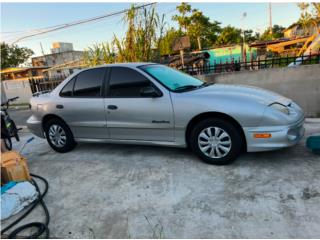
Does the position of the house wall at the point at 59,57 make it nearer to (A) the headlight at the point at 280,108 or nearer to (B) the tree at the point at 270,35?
(B) the tree at the point at 270,35

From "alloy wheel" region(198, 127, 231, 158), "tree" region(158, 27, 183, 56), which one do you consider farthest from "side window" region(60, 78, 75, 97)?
"tree" region(158, 27, 183, 56)

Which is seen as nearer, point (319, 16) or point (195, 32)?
point (319, 16)

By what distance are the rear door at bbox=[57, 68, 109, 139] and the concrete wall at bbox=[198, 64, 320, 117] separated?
14.1ft

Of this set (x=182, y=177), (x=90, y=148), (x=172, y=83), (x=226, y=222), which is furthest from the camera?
(x=90, y=148)

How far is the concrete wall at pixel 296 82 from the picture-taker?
635 cm

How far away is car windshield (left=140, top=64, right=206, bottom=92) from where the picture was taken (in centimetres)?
374

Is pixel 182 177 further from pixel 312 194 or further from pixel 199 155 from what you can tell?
pixel 312 194

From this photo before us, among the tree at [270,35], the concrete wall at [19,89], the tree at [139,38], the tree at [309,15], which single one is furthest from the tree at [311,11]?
the tree at [270,35]

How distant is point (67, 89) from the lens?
447cm

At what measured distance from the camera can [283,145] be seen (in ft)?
10.4

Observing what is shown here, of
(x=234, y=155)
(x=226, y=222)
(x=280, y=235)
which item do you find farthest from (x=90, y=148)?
(x=280, y=235)

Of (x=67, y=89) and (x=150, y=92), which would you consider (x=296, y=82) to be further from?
(x=67, y=89)

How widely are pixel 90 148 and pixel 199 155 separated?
90.0 inches

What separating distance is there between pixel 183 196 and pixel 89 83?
8.20 ft
